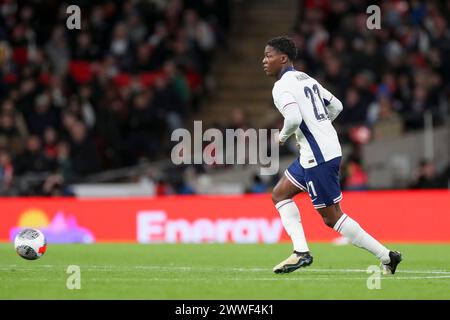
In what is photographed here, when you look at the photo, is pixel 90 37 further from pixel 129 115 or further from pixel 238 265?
pixel 238 265

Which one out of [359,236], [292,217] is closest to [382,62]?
[292,217]

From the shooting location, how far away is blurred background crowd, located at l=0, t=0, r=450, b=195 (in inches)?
880

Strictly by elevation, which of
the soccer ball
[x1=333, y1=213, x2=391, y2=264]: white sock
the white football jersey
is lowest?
the soccer ball

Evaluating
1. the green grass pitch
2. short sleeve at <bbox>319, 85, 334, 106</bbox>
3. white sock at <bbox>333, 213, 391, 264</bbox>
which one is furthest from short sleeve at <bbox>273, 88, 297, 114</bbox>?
the green grass pitch

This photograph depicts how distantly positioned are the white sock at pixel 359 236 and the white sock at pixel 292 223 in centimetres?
50

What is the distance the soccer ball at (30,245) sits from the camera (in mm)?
12508

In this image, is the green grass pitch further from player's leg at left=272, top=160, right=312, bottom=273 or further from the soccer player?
the soccer player

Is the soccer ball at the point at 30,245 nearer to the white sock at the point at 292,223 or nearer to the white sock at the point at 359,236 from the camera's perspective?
the white sock at the point at 292,223

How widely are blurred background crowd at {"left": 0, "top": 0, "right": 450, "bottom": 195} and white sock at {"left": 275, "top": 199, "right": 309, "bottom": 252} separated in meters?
9.14

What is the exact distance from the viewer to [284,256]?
14477mm

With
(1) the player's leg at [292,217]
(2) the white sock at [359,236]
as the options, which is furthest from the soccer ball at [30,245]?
(2) the white sock at [359,236]

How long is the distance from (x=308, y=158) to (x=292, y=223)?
75 cm
